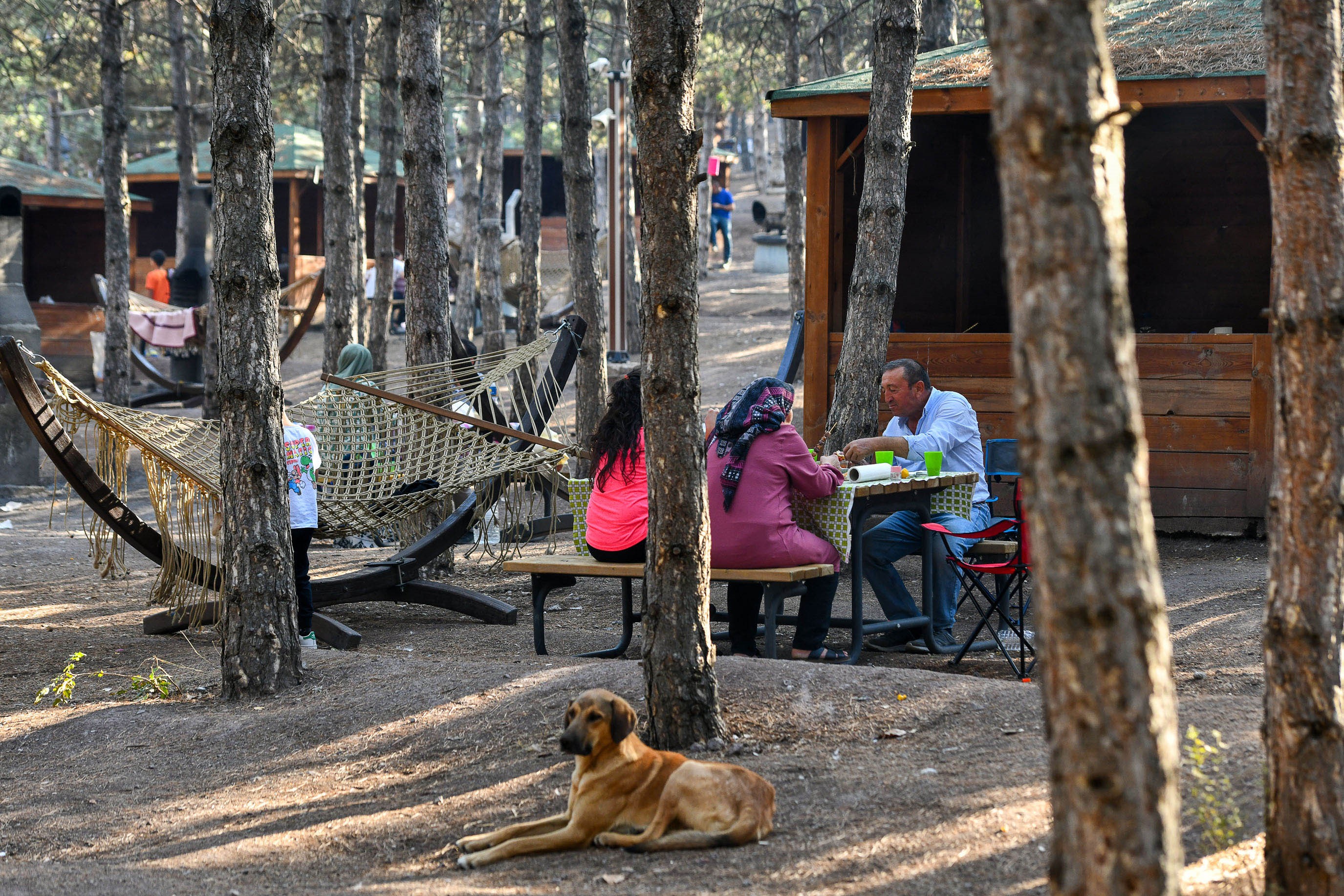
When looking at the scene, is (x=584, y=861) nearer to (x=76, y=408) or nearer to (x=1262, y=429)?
(x=76, y=408)

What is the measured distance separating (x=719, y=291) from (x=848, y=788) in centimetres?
1998

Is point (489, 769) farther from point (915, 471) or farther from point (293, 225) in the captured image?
point (293, 225)

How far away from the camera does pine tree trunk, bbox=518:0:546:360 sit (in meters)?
14.1

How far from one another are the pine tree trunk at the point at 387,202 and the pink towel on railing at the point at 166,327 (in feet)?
10.3

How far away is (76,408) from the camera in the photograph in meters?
5.50

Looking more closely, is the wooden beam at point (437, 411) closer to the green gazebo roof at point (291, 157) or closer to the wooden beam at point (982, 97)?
the wooden beam at point (982, 97)

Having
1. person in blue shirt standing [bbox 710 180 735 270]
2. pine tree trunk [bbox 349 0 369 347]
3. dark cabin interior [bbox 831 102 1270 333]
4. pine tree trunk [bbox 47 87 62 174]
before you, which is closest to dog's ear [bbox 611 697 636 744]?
dark cabin interior [bbox 831 102 1270 333]

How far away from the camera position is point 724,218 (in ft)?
90.7

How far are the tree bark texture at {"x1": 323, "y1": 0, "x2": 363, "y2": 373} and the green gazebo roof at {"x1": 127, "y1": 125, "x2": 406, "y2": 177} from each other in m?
10.2

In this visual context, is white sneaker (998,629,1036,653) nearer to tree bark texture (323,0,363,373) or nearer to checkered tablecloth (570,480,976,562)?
checkered tablecloth (570,480,976,562)

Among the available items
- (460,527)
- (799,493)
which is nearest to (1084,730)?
(799,493)

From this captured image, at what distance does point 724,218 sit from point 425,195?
66.8 feet

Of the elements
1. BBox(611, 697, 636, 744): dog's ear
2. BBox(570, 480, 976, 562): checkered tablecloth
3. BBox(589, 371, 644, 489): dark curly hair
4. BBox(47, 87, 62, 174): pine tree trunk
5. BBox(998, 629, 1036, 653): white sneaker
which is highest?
BBox(47, 87, 62, 174): pine tree trunk

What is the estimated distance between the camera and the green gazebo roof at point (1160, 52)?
7.36m
